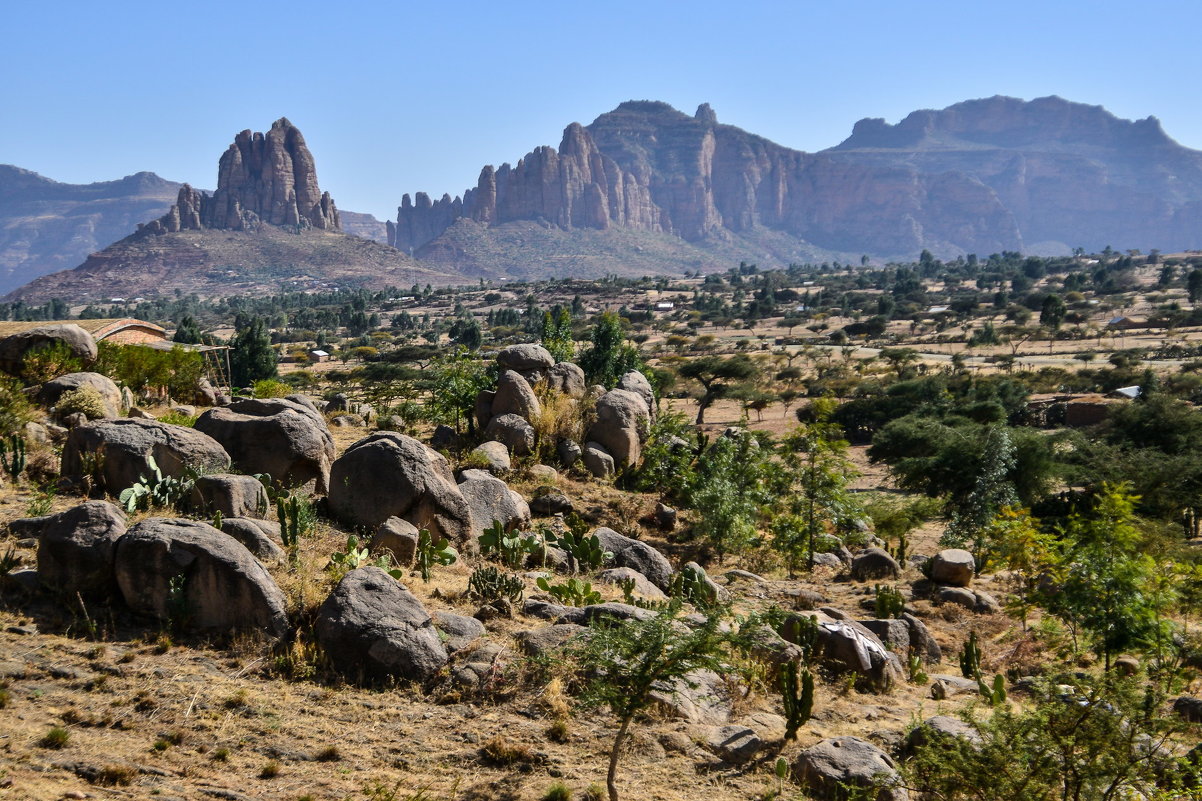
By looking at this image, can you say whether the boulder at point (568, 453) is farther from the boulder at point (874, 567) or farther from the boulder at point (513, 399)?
the boulder at point (874, 567)

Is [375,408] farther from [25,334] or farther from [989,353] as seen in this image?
[989,353]

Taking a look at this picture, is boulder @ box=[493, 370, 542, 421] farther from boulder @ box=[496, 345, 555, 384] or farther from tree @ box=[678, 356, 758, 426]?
tree @ box=[678, 356, 758, 426]

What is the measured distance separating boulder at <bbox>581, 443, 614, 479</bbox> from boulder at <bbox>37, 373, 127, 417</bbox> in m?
8.59

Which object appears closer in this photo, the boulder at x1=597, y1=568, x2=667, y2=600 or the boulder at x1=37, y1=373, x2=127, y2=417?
the boulder at x1=597, y1=568, x2=667, y2=600

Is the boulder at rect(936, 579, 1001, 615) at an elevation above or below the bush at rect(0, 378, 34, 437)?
below

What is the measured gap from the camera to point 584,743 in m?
7.64

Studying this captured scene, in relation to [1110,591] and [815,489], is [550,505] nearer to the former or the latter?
[815,489]

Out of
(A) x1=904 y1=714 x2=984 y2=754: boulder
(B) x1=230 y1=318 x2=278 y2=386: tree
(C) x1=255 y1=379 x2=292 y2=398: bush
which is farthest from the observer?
(B) x1=230 y1=318 x2=278 y2=386: tree

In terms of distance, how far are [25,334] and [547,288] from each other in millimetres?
109861

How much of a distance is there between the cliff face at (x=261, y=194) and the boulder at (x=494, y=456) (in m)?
180

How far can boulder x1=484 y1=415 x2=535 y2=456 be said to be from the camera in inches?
680

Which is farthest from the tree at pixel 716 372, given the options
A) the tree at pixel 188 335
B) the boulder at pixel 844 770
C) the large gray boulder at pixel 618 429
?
the boulder at pixel 844 770

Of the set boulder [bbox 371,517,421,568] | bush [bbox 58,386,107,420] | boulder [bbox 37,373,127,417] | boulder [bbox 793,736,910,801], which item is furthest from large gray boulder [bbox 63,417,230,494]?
boulder [bbox 793,736,910,801]

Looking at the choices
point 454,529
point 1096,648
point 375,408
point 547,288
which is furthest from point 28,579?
point 547,288
